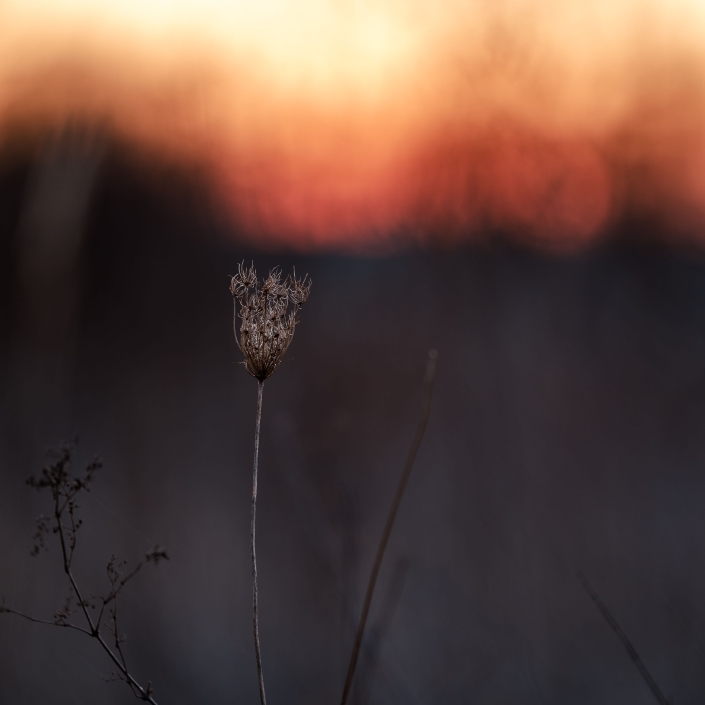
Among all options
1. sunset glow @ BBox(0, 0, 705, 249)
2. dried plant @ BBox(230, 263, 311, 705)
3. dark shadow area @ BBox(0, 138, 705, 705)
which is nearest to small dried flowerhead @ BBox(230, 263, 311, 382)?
dried plant @ BBox(230, 263, 311, 705)

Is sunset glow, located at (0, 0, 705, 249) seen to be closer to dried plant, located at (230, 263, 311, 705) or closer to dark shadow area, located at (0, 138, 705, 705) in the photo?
dark shadow area, located at (0, 138, 705, 705)

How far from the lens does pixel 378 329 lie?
129cm

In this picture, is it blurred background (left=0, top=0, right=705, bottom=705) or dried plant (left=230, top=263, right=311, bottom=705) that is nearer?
dried plant (left=230, top=263, right=311, bottom=705)

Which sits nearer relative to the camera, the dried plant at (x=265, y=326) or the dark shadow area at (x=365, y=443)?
the dried plant at (x=265, y=326)

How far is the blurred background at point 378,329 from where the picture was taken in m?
1.14

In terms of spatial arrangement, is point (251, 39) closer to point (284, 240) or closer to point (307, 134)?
point (307, 134)

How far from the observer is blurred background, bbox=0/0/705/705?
3.73 feet

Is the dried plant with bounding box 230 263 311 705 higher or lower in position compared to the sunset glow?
lower

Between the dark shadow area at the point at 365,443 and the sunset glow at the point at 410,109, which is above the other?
the sunset glow at the point at 410,109

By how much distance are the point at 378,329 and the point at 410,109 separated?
533 mm

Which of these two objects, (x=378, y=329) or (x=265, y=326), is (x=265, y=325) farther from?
(x=378, y=329)

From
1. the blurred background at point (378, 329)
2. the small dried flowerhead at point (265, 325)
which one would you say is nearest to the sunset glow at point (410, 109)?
the blurred background at point (378, 329)

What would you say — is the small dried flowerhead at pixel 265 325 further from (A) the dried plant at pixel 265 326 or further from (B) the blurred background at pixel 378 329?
(B) the blurred background at pixel 378 329

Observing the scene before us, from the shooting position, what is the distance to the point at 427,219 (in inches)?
49.9
